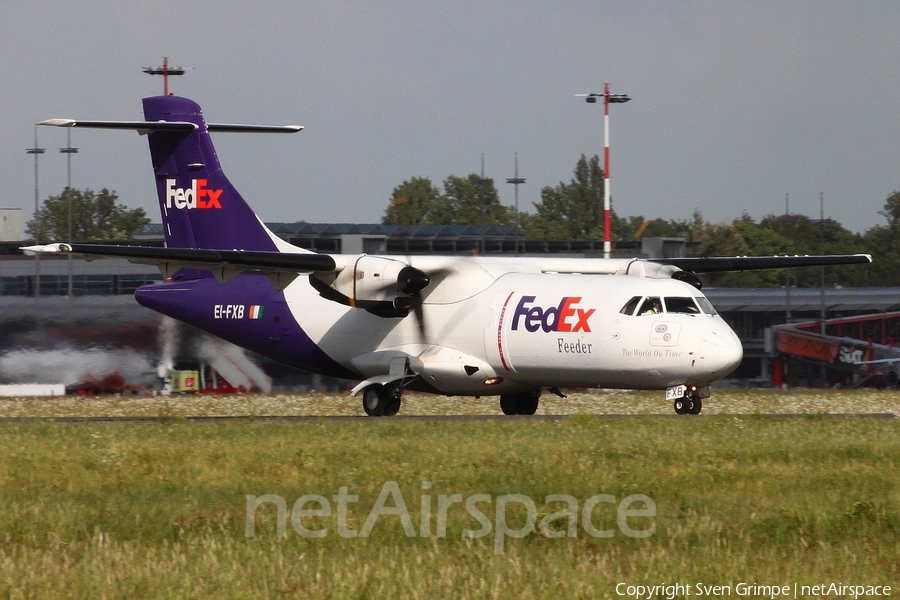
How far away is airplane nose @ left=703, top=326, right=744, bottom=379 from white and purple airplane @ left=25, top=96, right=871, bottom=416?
0.9 inches

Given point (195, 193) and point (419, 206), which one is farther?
point (419, 206)

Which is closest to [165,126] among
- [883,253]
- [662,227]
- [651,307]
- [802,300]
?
[651,307]

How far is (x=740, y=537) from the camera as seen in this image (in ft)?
29.1

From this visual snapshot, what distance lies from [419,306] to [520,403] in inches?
119

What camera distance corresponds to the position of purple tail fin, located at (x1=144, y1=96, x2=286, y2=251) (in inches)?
990

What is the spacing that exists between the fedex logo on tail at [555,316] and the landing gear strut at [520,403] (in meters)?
2.77

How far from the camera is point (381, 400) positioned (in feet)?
74.8

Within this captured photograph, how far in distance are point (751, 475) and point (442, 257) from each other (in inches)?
Result: 472

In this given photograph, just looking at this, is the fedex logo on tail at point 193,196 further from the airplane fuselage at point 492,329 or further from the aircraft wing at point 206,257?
the aircraft wing at point 206,257

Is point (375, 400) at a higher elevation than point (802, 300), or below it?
below

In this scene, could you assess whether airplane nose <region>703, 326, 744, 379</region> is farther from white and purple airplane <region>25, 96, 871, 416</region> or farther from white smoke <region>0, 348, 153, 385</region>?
white smoke <region>0, 348, 153, 385</region>

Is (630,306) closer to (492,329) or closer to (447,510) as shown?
(492,329)

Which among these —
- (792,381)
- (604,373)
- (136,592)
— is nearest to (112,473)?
(136,592)

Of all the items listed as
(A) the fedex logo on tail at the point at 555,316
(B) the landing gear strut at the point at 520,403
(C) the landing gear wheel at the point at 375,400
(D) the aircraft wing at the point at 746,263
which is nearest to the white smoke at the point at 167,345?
(C) the landing gear wheel at the point at 375,400
